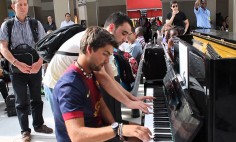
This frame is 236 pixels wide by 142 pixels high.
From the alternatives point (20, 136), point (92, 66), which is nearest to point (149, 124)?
point (92, 66)

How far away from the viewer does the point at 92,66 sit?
1.61m

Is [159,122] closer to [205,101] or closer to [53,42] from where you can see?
[205,101]

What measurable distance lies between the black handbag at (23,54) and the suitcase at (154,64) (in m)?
1.56

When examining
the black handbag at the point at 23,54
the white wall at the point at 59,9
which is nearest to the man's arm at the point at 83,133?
the black handbag at the point at 23,54

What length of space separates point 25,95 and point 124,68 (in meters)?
1.39

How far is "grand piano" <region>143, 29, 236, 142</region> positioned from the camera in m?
1.20

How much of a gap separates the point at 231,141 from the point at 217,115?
0.45 feet

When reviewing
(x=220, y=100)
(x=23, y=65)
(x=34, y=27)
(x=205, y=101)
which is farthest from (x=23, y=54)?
(x=220, y=100)

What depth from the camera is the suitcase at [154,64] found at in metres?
3.97

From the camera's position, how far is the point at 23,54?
3484 millimetres

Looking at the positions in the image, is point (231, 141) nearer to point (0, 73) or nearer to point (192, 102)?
point (192, 102)

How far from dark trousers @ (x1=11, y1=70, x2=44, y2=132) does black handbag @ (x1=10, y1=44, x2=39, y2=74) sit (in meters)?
0.11

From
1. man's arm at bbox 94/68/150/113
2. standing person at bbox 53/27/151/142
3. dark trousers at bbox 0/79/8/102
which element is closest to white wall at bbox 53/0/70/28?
dark trousers at bbox 0/79/8/102

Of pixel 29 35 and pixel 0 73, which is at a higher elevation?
pixel 29 35
